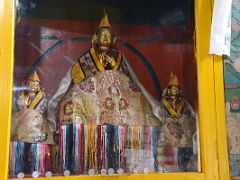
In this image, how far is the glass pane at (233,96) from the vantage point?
0.88 meters

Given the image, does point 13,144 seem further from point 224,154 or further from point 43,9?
point 224,154

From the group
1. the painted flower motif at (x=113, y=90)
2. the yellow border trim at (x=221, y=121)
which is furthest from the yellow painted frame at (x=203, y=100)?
the painted flower motif at (x=113, y=90)

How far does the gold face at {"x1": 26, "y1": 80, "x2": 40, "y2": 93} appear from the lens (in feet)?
3.02

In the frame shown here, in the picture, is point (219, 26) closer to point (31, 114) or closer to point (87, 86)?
point (87, 86)

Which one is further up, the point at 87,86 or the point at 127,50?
the point at 127,50

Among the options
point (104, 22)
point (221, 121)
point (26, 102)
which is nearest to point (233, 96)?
point (221, 121)

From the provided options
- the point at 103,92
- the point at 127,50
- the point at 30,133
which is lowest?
the point at 30,133

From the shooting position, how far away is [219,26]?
2.98 feet

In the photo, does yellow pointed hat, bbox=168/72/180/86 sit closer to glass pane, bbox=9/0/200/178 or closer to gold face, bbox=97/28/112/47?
glass pane, bbox=9/0/200/178

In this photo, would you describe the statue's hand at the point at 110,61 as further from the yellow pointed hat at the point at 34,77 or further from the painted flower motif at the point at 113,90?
the yellow pointed hat at the point at 34,77

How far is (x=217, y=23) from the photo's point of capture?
0.91 m

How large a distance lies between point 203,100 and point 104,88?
9.6 inches

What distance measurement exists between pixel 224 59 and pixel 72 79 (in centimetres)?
37

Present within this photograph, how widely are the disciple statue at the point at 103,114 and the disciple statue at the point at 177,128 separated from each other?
3cm
